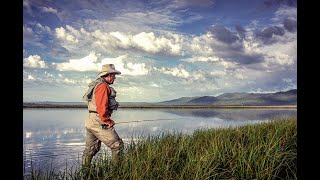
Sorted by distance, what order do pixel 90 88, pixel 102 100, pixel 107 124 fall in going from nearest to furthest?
pixel 102 100, pixel 107 124, pixel 90 88

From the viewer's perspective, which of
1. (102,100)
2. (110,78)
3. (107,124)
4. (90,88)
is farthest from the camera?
(110,78)

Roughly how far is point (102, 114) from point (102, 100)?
28cm

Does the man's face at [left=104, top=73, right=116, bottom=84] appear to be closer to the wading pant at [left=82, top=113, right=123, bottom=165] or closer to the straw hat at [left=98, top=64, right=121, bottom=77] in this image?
the straw hat at [left=98, top=64, right=121, bottom=77]

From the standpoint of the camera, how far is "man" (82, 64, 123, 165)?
741 cm

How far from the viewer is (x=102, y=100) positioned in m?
7.37

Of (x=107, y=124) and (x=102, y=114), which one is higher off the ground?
(x=102, y=114)

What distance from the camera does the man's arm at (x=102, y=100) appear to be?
7.38 meters

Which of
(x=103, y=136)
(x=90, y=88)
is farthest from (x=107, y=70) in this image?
(x=103, y=136)

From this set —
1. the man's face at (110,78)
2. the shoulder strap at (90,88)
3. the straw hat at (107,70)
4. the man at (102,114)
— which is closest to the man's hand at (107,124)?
the man at (102,114)

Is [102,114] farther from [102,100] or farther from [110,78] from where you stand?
[110,78]

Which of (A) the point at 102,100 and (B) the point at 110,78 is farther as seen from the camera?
(B) the point at 110,78

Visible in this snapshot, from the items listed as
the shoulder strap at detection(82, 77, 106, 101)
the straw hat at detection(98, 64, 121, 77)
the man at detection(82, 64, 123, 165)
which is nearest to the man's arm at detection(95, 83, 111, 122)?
the man at detection(82, 64, 123, 165)
